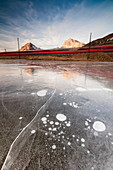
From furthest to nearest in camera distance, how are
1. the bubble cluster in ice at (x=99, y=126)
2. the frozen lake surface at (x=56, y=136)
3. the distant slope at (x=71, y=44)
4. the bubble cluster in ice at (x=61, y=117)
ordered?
1. the distant slope at (x=71, y=44)
2. the bubble cluster in ice at (x=61, y=117)
3. the bubble cluster in ice at (x=99, y=126)
4. the frozen lake surface at (x=56, y=136)

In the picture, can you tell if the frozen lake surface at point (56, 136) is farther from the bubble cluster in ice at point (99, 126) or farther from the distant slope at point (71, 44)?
the distant slope at point (71, 44)

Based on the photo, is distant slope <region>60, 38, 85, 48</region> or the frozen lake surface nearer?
the frozen lake surface

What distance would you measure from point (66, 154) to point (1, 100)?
4.92 ft

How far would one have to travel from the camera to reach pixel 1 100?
1.57 meters

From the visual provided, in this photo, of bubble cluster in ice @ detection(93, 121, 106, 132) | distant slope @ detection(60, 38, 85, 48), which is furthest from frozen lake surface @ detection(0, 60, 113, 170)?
distant slope @ detection(60, 38, 85, 48)

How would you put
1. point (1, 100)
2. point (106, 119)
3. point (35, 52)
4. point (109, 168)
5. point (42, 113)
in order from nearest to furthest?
point (109, 168), point (106, 119), point (42, 113), point (1, 100), point (35, 52)

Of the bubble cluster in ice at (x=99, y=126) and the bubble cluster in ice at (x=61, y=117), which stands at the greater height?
the bubble cluster in ice at (x=61, y=117)

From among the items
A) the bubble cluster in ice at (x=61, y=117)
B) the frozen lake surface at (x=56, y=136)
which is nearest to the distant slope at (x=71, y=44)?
the frozen lake surface at (x=56, y=136)

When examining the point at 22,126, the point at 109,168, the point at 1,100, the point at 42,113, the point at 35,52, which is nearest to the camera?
the point at 109,168

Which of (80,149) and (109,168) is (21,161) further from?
(109,168)

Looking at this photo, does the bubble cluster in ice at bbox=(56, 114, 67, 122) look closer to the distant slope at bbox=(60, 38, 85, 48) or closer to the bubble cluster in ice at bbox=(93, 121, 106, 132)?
the bubble cluster in ice at bbox=(93, 121, 106, 132)

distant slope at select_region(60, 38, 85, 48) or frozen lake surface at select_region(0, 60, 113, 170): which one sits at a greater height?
distant slope at select_region(60, 38, 85, 48)

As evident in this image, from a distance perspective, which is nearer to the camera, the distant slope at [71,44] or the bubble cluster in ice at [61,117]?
the bubble cluster in ice at [61,117]

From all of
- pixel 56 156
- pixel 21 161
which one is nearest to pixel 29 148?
pixel 21 161
